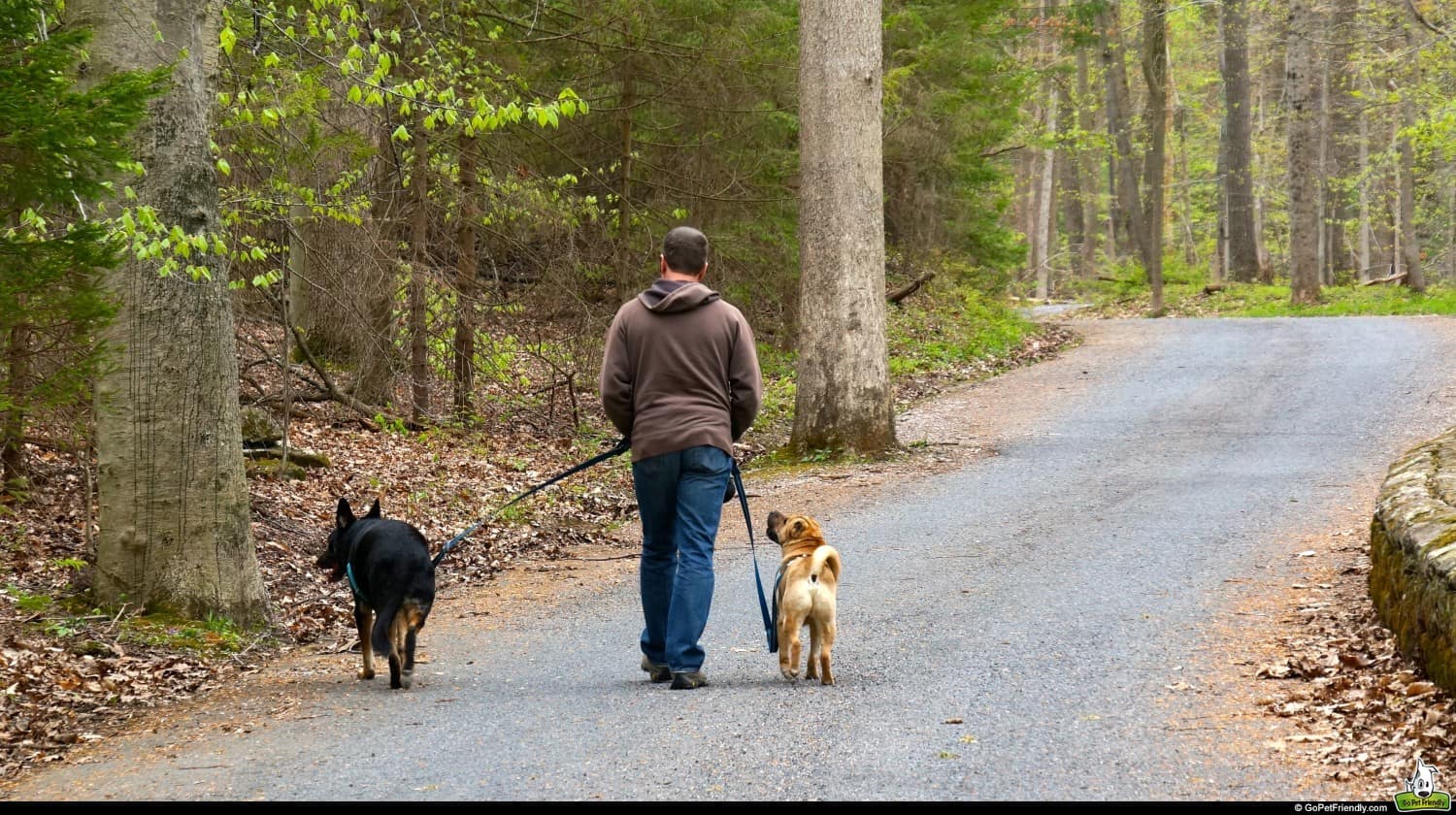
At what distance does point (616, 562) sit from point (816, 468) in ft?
11.9

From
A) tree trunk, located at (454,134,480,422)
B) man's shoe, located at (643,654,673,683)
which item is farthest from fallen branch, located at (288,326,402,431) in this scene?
man's shoe, located at (643,654,673,683)

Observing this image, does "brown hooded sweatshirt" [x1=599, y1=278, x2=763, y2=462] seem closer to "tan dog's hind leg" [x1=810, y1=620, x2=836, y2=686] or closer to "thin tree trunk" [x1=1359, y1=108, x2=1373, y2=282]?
"tan dog's hind leg" [x1=810, y1=620, x2=836, y2=686]

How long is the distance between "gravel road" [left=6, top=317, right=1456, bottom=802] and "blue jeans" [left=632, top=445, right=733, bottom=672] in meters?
0.32

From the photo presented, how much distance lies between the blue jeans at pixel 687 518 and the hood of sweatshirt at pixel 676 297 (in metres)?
0.69

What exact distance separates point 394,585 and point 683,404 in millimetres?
1770

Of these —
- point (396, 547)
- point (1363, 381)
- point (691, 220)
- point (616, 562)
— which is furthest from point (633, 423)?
point (1363, 381)

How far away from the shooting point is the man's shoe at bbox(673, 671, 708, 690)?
6109 millimetres

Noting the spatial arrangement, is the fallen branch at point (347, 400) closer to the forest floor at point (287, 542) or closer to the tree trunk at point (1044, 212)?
the forest floor at point (287, 542)

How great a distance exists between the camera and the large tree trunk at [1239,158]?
34.5 m

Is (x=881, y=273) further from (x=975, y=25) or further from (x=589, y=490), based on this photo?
(x=975, y=25)

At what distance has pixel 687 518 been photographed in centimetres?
614

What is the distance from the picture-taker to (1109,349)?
2206 centimetres

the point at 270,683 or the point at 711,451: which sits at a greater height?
the point at 711,451

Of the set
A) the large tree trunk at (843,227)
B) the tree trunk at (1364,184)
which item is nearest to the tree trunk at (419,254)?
the large tree trunk at (843,227)
